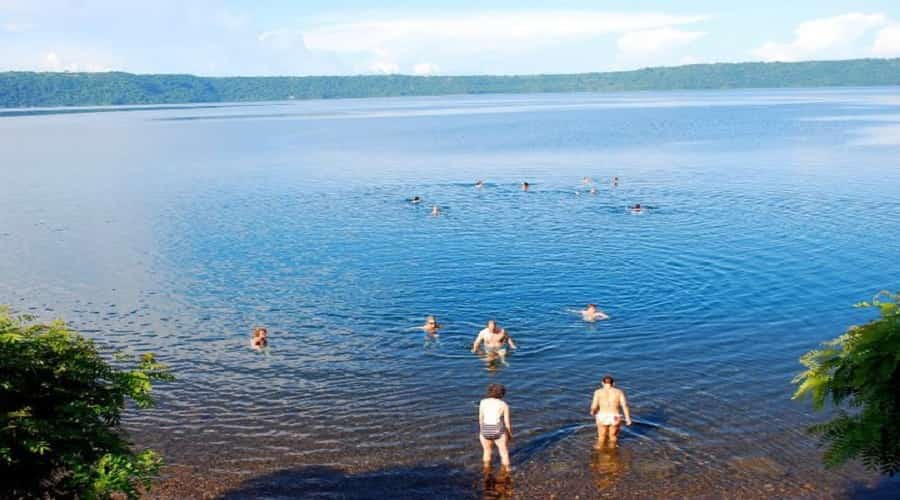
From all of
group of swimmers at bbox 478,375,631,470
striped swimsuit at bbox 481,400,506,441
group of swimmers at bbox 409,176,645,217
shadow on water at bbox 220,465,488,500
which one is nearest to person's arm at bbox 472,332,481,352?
group of swimmers at bbox 478,375,631,470

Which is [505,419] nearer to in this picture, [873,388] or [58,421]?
[873,388]

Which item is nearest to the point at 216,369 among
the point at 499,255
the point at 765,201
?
the point at 499,255

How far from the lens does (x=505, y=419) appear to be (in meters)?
16.0

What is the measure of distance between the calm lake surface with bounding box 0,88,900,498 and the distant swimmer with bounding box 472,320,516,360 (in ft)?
1.91

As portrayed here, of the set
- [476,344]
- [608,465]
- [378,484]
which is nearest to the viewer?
[378,484]

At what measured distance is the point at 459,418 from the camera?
19594 mm

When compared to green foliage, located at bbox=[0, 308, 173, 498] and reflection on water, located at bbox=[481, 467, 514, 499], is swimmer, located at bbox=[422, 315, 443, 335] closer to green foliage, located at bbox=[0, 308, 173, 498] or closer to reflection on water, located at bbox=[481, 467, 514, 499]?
reflection on water, located at bbox=[481, 467, 514, 499]

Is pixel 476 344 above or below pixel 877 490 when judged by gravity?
above

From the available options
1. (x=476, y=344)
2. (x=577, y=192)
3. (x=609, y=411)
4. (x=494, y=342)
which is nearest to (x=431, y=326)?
(x=476, y=344)

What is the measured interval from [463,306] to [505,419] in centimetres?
1364

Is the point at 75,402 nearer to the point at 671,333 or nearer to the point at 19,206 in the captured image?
the point at 671,333

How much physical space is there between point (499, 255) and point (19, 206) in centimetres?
3929

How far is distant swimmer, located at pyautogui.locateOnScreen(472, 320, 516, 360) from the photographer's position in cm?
2366

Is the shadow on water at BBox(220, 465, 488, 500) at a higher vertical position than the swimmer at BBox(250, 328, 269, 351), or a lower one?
lower
